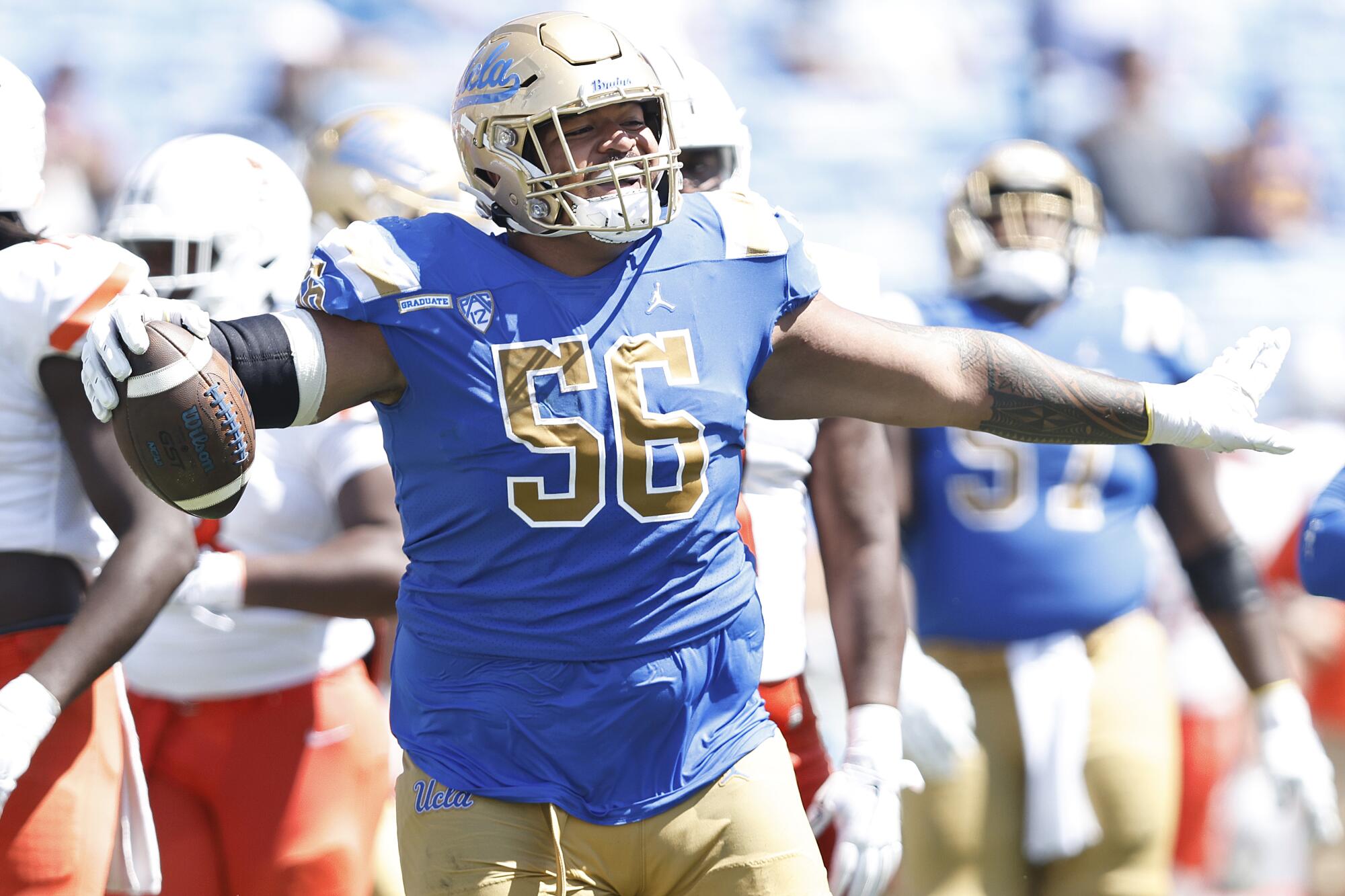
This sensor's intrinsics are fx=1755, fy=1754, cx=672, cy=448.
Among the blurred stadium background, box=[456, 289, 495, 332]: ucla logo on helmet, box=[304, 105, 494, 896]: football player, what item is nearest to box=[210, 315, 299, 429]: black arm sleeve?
box=[456, 289, 495, 332]: ucla logo on helmet

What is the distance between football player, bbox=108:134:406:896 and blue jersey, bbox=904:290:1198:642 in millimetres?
1342

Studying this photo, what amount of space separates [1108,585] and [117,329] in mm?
2646

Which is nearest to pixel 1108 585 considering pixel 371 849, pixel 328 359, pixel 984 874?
pixel 984 874

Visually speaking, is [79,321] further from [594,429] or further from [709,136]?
[709,136]

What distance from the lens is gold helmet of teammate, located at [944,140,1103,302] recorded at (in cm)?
427

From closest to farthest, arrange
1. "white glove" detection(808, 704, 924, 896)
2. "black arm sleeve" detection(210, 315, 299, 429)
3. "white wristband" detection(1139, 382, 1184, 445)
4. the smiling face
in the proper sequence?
"black arm sleeve" detection(210, 315, 299, 429), the smiling face, "white wristband" detection(1139, 382, 1184, 445), "white glove" detection(808, 704, 924, 896)

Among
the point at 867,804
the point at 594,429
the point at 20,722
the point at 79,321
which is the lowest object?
the point at 867,804

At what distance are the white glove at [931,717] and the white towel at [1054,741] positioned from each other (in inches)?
11.6

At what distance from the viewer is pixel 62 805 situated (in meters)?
2.68

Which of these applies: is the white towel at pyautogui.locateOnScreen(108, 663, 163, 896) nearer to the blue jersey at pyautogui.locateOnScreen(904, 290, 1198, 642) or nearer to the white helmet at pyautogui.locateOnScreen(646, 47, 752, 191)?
the white helmet at pyautogui.locateOnScreen(646, 47, 752, 191)

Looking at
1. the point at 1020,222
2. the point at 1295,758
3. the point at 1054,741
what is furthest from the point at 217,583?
the point at 1295,758

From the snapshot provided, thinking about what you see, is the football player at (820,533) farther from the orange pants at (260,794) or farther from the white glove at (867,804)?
the orange pants at (260,794)

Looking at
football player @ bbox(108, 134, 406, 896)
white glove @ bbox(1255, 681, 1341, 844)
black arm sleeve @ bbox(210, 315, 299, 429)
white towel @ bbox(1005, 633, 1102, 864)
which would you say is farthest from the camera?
white glove @ bbox(1255, 681, 1341, 844)

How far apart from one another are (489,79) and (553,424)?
508 millimetres
